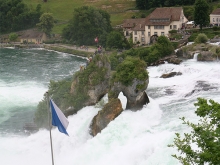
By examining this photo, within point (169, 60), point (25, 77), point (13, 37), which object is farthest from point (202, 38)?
point (13, 37)

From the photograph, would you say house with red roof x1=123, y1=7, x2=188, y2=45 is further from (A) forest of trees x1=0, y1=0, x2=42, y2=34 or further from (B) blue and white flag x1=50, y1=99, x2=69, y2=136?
(B) blue and white flag x1=50, y1=99, x2=69, y2=136

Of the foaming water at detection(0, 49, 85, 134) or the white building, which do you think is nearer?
the foaming water at detection(0, 49, 85, 134)

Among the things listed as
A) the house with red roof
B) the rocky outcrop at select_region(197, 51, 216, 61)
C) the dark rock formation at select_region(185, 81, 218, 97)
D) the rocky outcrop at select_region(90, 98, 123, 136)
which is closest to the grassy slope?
the house with red roof

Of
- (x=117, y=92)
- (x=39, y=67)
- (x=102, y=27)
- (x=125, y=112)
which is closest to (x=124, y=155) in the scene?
(x=125, y=112)

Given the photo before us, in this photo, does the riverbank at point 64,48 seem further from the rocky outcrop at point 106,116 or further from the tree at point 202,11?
the rocky outcrop at point 106,116

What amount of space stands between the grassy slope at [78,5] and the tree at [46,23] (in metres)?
5.23

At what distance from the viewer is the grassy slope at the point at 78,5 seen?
126 meters

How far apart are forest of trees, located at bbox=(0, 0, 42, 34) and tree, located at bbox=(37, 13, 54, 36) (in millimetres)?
12382

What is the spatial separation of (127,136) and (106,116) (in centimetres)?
389

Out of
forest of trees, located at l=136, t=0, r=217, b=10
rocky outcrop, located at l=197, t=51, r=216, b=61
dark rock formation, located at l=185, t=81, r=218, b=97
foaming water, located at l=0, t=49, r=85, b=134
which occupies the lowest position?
foaming water, located at l=0, t=49, r=85, b=134

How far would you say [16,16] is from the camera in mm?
130125

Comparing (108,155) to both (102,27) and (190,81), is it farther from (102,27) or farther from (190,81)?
(102,27)

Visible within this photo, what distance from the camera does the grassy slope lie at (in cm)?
12560

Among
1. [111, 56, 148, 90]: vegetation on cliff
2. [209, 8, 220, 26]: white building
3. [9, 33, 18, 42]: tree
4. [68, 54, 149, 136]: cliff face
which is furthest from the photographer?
[9, 33, 18, 42]: tree
